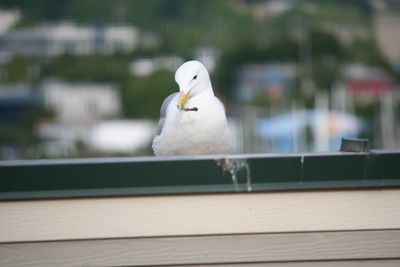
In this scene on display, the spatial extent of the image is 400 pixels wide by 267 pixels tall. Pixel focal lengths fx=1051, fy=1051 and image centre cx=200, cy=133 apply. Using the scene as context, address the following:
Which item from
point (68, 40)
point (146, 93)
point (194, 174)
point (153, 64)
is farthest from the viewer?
point (68, 40)

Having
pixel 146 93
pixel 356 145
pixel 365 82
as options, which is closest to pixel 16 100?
pixel 146 93

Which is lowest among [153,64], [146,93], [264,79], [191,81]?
[191,81]

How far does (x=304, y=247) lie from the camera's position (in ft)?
7.61

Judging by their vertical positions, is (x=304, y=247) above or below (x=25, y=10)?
below

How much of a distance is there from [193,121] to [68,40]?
206ft

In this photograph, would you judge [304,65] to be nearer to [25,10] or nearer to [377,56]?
[377,56]

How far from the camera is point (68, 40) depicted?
6494 centimetres

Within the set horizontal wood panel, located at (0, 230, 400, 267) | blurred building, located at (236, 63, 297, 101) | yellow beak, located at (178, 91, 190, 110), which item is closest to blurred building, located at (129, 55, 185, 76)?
blurred building, located at (236, 63, 297, 101)

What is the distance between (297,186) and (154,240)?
34 cm

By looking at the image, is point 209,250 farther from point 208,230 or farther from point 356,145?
point 356,145

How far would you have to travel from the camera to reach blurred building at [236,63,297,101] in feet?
175

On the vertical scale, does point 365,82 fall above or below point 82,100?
above

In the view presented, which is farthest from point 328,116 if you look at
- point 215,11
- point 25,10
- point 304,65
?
point 25,10

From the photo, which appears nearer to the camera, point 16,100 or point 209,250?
point 209,250
